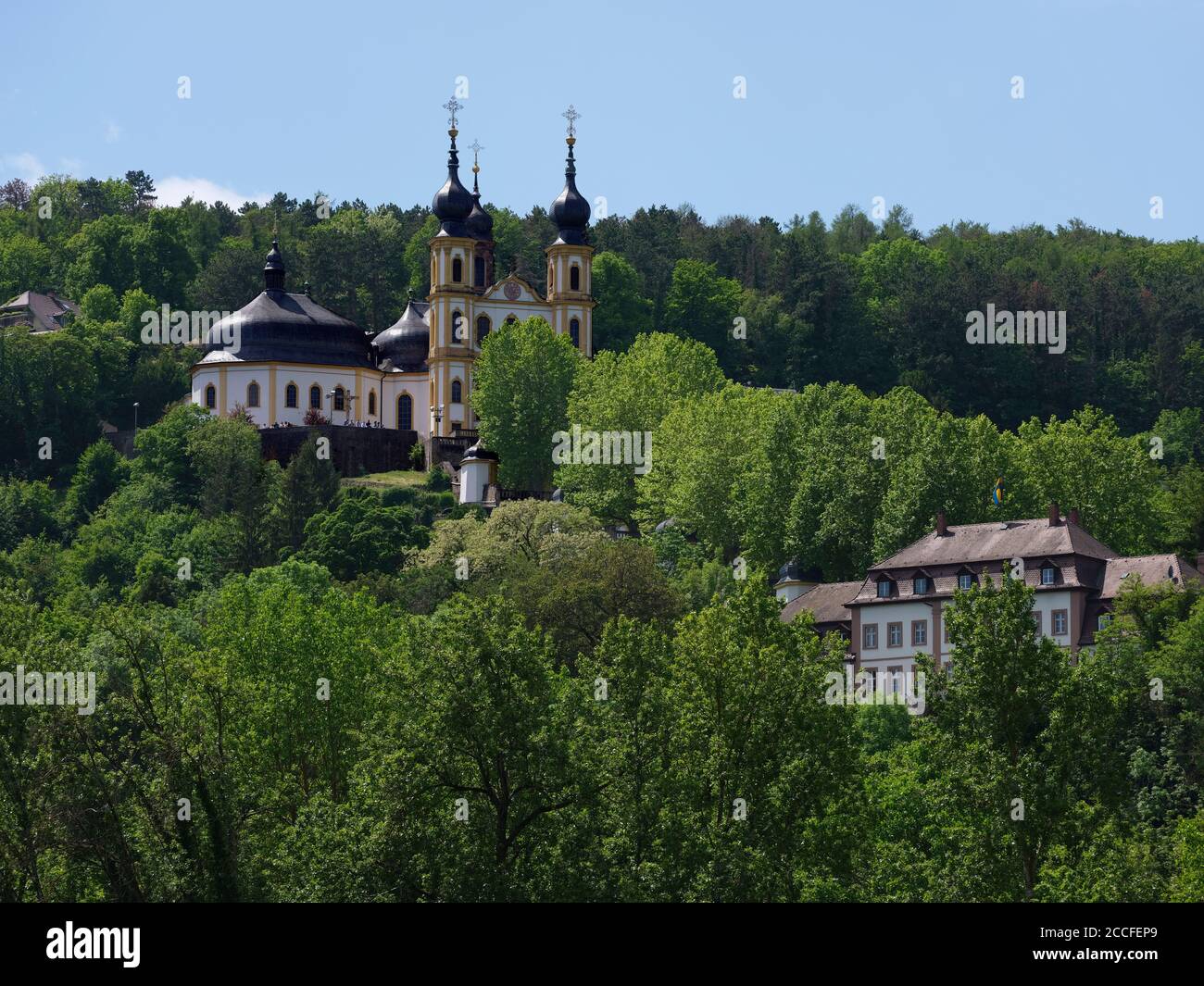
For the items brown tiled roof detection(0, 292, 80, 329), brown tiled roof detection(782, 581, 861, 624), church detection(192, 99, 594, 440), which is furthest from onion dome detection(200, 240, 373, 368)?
brown tiled roof detection(782, 581, 861, 624)

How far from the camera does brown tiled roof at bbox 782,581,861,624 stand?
8550cm

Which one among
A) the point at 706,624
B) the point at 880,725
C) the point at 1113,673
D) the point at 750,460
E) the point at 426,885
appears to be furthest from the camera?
the point at 750,460

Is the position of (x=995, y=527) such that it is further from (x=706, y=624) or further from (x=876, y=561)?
(x=706, y=624)

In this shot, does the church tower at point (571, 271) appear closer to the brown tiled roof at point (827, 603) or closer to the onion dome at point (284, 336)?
the onion dome at point (284, 336)

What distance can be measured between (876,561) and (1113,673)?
2146 centimetres

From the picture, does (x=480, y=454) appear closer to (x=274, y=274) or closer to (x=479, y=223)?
(x=479, y=223)

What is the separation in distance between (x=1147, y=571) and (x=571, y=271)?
53703 mm

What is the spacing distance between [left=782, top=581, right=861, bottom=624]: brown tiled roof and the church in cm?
3846

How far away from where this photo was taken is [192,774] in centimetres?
4966

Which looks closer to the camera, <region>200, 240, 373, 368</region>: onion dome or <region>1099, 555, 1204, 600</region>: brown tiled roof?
<region>1099, 555, 1204, 600</region>: brown tiled roof

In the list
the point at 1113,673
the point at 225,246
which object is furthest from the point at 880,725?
the point at 225,246

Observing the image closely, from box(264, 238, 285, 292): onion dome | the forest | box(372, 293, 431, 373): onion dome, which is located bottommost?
the forest

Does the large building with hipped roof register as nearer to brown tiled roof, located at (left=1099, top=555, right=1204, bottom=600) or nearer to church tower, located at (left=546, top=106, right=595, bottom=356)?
Answer: brown tiled roof, located at (left=1099, top=555, right=1204, bottom=600)
